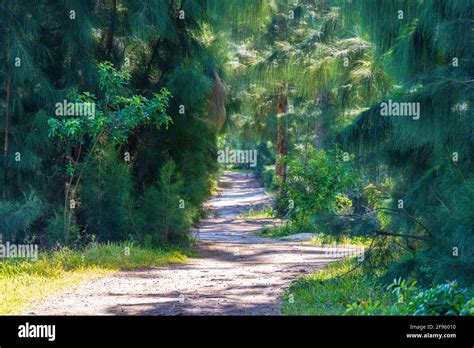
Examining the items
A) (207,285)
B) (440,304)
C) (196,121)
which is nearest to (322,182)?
(196,121)

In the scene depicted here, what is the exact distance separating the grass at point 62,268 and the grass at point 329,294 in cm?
263

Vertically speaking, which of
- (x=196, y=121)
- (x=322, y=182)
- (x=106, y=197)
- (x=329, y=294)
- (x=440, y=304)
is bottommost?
(x=329, y=294)

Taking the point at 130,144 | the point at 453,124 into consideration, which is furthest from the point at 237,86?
the point at 453,124

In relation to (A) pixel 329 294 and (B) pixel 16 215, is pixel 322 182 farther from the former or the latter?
(A) pixel 329 294

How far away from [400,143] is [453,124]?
1.39m

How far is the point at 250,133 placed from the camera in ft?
85.1

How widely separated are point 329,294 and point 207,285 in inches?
79.2

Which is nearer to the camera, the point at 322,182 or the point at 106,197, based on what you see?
the point at 106,197

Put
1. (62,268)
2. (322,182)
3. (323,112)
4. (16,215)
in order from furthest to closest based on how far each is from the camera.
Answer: (323,112)
(322,182)
(16,215)
(62,268)

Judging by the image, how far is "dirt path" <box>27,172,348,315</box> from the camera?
7.28 meters

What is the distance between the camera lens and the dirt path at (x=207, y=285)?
287 inches

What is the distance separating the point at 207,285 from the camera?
930 cm

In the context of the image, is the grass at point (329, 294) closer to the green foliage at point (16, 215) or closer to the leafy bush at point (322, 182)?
the green foliage at point (16, 215)

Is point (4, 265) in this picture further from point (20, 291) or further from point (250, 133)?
point (250, 133)
